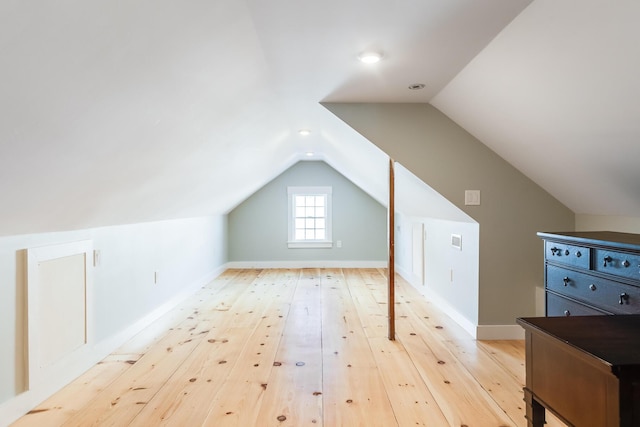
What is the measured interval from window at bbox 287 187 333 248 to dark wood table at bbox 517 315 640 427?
6.01 m

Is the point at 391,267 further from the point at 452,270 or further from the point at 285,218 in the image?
the point at 285,218

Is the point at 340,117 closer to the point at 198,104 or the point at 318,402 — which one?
the point at 198,104

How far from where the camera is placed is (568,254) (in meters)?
2.19

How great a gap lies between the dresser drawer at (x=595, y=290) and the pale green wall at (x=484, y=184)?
919mm

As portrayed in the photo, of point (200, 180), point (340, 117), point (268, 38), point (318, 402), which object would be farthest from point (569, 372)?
point (200, 180)

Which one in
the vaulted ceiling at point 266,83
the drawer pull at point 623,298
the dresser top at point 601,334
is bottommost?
the drawer pull at point 623,298

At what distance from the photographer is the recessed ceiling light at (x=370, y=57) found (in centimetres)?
219

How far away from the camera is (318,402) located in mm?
2238

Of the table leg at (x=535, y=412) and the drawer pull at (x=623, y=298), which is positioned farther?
the drawer pull at (x=623, y=298)

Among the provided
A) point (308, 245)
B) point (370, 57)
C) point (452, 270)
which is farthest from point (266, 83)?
point (308, 245)

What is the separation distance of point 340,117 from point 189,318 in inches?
101

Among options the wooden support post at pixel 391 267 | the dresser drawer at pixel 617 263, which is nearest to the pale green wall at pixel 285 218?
the wooden support post at pixel 391 267

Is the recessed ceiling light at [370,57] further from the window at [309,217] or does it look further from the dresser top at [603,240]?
the window at [309,217]

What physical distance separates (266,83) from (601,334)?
2.28m
